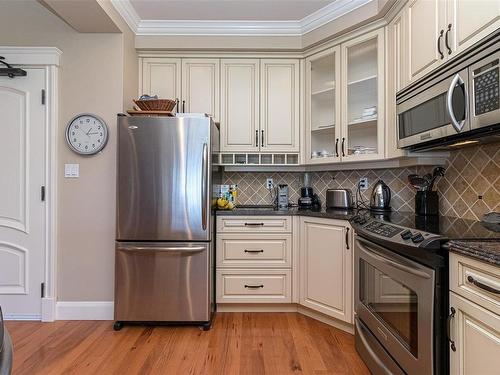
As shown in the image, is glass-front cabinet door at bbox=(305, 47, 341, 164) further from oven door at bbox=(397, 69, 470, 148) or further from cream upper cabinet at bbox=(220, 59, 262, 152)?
oven door at bbox=(397, 69, 470, 148)

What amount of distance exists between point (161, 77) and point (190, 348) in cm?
231

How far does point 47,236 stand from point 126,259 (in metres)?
0.72

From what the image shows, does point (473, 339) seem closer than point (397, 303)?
Yes

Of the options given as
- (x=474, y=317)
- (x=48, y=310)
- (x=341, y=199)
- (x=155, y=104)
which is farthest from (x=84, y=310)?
(x=474, y=317)

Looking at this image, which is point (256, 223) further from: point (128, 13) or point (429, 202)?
point (128, 13)

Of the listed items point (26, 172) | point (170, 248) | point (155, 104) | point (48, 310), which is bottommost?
point (48, 310)

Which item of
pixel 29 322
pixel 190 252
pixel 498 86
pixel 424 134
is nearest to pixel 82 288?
pixel 29 322

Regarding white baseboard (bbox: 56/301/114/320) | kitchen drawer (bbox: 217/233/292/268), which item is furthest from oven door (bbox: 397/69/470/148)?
white baseboard (bbox: 56/301/114/320)

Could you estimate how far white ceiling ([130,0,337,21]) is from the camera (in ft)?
8.55

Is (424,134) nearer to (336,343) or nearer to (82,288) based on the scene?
(336,343)

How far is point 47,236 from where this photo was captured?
262 centimetres

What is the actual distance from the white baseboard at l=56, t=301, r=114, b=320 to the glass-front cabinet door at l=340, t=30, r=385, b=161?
2.33 metres

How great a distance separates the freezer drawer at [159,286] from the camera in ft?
8.13

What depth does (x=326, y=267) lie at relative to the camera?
2.51 m
